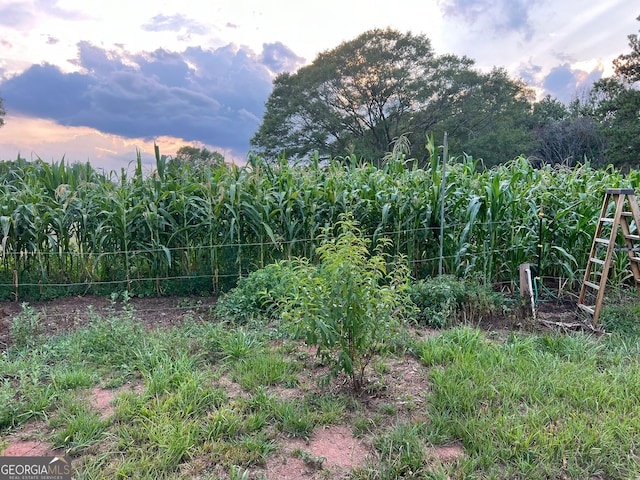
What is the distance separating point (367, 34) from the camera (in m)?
22.2

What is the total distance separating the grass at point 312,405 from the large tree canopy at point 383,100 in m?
19.4

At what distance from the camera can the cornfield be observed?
453cm

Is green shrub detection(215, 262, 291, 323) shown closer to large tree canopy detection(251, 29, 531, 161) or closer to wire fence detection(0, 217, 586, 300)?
wire fence detection(0, 217, 586, 300)

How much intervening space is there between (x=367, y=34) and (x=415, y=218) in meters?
21.0

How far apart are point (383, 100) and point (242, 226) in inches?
783

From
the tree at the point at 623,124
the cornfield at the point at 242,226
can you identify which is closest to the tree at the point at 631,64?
the tree at the point at 623,124

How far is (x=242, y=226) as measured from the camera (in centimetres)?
480

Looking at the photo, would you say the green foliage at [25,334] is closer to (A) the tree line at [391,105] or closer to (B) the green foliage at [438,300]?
(B) the green foliage at [438,300]

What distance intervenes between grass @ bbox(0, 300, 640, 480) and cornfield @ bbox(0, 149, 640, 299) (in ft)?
5.08

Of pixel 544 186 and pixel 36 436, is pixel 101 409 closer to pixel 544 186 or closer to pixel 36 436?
pixel 36 436

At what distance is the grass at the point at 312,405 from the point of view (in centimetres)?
189

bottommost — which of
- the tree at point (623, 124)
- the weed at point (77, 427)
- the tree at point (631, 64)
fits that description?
the weed at point (77, 427)

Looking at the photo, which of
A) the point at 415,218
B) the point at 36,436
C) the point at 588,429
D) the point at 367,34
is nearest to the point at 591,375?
the point at 588,429

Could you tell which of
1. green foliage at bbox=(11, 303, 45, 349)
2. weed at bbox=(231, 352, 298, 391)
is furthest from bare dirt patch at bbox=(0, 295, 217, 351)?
weed at bbox=(231, 352, 298, 391)
